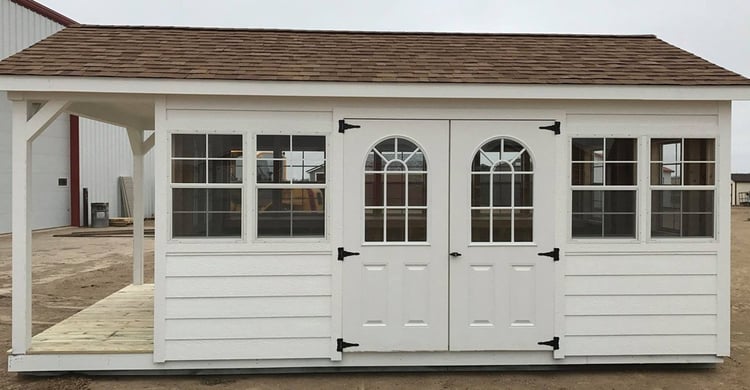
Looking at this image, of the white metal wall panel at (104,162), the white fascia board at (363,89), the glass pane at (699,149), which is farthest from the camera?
the white metal wall panel at (104,162)

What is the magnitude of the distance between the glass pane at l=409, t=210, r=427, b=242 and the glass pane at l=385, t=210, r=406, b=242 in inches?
2.2

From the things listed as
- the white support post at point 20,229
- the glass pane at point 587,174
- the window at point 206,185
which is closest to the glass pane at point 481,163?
the glass pane at point 587,174

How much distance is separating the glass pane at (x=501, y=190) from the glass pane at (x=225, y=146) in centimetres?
204

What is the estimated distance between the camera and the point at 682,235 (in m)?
4.73

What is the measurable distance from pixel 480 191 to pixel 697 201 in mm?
1792

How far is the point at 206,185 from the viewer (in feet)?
14.8

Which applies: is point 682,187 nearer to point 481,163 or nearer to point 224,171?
point 481,163

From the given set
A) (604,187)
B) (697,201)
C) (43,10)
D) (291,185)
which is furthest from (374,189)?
(43,10)

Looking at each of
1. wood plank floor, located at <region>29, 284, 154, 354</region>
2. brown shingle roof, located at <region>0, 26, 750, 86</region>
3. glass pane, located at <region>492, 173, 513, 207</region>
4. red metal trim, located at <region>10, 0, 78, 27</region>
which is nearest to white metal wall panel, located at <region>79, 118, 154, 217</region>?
red metal trim, located at <region>10, 0, 78, 27</region>

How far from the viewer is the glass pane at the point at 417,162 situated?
4605 mm

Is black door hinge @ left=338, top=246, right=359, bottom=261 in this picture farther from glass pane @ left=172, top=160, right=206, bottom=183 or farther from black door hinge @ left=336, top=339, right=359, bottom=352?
glass pane @ left=172, top=160, right=206, bottom=183

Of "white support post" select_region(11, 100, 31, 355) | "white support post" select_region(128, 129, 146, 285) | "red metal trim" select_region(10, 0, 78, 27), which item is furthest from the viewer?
"red metal trim" select_region(10, 0, 78, 27)

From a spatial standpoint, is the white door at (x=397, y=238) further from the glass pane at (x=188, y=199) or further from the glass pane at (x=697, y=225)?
the glass pane at (x=697, y=225)

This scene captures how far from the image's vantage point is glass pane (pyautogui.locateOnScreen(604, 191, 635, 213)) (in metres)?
4.69
